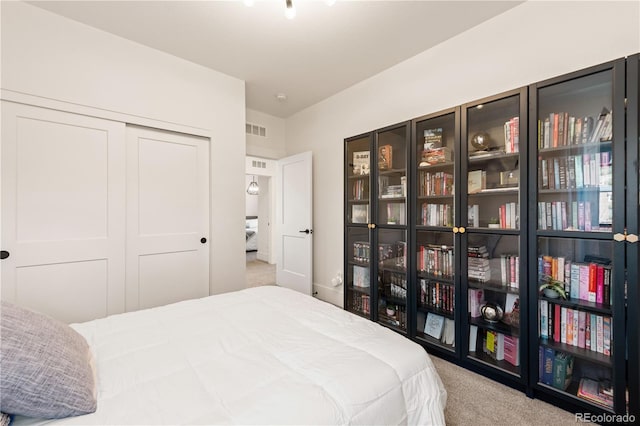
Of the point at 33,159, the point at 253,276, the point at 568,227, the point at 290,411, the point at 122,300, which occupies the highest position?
the point at 33,159

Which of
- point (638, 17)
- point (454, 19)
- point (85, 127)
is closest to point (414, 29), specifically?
point (454, 19)

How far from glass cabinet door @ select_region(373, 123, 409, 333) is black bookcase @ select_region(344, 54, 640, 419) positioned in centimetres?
3

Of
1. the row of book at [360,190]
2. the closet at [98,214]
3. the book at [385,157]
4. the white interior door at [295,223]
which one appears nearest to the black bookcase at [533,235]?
the book at [385,157]

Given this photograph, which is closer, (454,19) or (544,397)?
(544,397)

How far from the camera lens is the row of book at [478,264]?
211cm

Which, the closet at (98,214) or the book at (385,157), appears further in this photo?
the book at (385,157)

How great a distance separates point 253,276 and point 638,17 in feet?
17.4

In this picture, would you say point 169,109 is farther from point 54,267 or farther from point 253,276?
point 253,276

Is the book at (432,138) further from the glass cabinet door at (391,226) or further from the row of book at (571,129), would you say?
the row of book at (571,129)

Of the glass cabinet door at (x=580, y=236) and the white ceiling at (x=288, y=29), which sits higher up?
the white ceiling at (x=288, y=29)

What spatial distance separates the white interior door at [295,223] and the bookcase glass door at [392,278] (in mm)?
1196

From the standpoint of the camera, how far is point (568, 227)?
1.70 m

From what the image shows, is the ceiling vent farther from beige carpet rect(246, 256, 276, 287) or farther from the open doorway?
beige carpet rect(246, 256, 276, 287)
